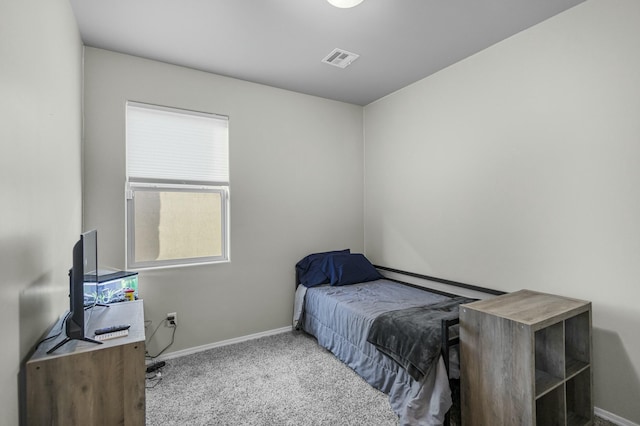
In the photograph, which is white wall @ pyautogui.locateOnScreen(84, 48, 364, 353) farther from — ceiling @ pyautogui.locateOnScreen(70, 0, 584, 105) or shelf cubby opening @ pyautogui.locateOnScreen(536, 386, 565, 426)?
shelf cubby opening @ pyautogui.locateOnScreen(536, 386, 565, 426)

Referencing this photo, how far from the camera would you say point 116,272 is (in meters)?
2.58

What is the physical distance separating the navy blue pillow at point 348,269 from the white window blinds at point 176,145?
141 cm

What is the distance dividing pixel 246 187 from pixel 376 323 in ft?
6.13

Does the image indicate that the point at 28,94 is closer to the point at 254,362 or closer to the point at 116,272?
the point at 116,272

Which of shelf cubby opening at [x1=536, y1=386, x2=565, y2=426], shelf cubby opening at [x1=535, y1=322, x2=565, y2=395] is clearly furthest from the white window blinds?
shelf cubby opening at [x1=536, y1=386, x2=565, y2=426]

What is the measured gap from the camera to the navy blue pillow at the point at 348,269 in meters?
3.29

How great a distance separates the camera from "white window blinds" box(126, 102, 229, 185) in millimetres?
2768

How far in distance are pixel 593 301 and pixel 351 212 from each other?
2.44 metres

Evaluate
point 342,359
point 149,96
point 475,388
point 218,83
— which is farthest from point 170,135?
point 475,388

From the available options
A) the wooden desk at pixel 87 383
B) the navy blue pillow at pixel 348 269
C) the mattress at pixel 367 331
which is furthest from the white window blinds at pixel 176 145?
the wooden desk at pixel 87 383

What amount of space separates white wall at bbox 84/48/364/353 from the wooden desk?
142 cm

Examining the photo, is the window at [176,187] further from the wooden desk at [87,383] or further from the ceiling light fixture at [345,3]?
the ceiling light fixture at [345,3]

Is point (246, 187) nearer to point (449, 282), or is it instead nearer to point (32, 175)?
point (32, 175)

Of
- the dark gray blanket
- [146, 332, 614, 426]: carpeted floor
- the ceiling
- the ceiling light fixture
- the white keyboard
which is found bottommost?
[146, 332, 614, 426]: carpeted floor
